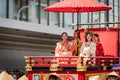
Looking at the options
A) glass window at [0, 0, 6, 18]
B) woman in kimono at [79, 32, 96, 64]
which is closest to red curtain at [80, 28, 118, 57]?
woman in kimono at [79, 32, 96, 64]

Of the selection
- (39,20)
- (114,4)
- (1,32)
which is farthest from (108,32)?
(114,4)

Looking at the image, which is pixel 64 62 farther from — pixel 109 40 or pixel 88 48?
pixel 109 40

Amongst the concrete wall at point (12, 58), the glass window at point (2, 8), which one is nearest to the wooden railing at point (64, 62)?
the concrete wall at point (12, 58)

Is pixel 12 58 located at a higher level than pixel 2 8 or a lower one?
lower

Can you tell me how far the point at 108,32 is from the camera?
41.9 ft

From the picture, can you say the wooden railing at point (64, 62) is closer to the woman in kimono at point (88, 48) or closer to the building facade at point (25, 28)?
the woman in kimono at point (88, 48)

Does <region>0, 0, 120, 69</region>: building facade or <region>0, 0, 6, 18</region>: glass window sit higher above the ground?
<region>0, 0, 6, 18</region>: glass window

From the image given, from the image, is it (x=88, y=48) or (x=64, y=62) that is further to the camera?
(x=88, y=48)

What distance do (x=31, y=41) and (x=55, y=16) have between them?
5555 mm


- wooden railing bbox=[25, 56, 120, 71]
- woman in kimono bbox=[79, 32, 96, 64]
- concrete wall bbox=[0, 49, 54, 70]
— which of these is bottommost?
concrete wall bbox=[0, 49, 54, 70]

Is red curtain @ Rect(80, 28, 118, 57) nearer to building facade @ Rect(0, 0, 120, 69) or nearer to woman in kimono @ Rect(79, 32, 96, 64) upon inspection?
woman in kimono @ Rect(79, 32, 96, 64)

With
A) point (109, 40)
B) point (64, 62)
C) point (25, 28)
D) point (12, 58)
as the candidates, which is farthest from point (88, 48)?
point (12, 58)

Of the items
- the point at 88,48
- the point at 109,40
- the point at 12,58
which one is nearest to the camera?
the point at 88,48

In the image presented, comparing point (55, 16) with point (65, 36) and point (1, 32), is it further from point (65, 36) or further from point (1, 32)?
point (65, 36)
